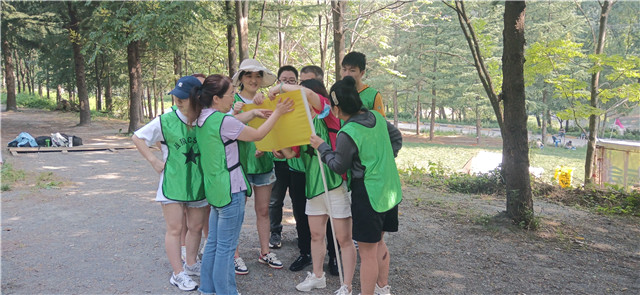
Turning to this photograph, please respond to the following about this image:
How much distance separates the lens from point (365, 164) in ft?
10.2

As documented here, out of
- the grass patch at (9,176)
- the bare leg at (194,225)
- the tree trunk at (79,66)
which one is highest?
the tree trunk at (79,66)

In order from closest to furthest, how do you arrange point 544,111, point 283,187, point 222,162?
point 222,162, point 283,187, point 544,111

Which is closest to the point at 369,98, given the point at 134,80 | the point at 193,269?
the point at 193,269

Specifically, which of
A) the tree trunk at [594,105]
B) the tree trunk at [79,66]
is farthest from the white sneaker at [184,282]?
the tree trunk at [79,66]

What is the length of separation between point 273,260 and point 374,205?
1.57 metres

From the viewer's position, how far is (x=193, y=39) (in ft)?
61.4

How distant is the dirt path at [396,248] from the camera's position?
12.8ft

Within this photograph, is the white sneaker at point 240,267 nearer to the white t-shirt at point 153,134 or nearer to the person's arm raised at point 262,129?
the white t-shirt at point 153,134

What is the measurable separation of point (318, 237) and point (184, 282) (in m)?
1.22

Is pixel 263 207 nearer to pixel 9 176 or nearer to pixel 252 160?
pixel 252 160

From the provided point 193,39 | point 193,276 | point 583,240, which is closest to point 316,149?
point 193,276

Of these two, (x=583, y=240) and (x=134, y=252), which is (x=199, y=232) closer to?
(x=134, y=252)

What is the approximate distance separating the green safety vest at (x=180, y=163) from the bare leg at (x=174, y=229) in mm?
133

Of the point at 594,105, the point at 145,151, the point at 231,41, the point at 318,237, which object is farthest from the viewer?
the point at 231,41
